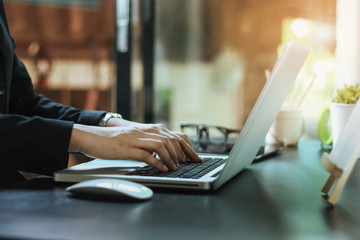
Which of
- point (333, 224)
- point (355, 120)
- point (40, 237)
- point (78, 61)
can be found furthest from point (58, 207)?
point (78, 61)

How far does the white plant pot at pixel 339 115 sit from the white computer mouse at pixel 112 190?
0.78 m

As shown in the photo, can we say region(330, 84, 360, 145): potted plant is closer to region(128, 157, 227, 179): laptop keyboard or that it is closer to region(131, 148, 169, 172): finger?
region(128, 157, 227, 179): laptop keyboard

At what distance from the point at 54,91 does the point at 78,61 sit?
1.41ft

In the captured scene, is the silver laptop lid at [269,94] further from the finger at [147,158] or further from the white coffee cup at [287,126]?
the white coffee cup at [287,126]

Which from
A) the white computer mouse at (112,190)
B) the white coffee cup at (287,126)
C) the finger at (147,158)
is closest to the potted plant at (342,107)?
the white coffee cup at (287,126)

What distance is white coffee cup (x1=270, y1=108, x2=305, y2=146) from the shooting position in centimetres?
154

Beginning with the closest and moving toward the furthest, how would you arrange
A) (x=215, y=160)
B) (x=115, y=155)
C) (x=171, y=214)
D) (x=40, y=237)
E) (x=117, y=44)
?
(x=40, y=237), (x=171, y=214), (x=115, y=155), (x=215, y=160), (x=117, y=44)

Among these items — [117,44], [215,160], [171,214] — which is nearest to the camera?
[171,214]

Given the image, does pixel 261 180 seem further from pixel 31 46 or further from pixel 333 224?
pixel 31 46

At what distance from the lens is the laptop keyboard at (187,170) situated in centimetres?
76

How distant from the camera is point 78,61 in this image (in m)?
4.49

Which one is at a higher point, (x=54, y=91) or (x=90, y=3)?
(x=90, y=3)

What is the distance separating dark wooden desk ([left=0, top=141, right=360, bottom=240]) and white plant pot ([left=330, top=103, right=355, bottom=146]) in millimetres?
461

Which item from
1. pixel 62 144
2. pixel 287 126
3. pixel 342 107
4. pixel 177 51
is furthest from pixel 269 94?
pixel 177 51
